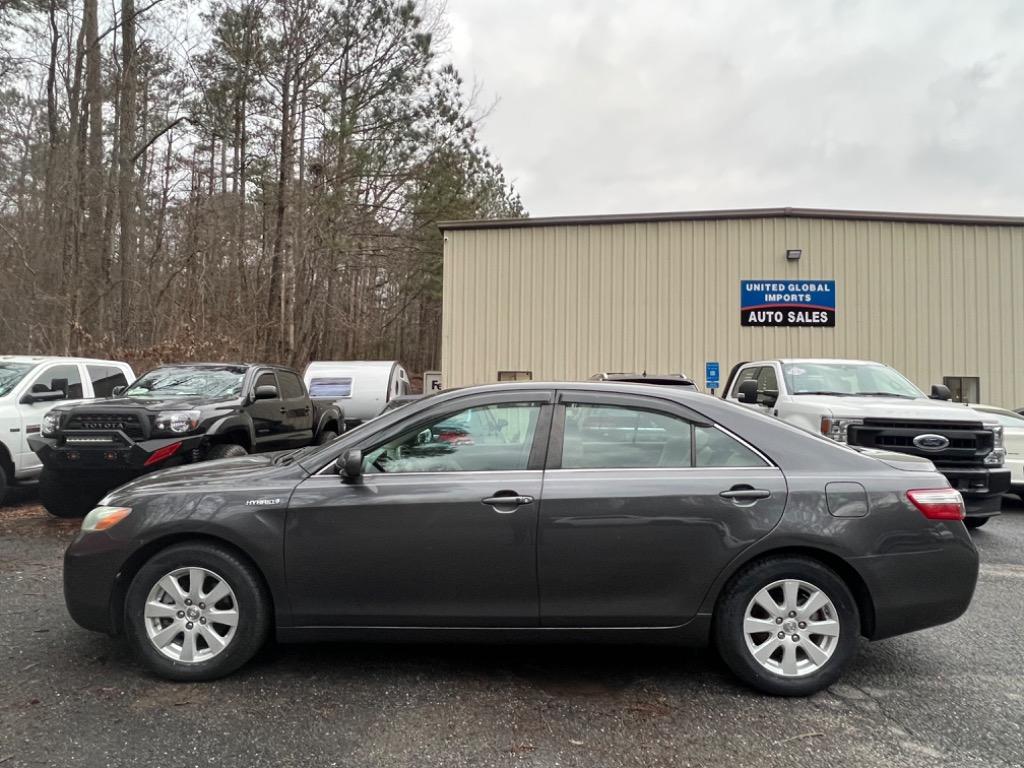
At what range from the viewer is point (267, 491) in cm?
329

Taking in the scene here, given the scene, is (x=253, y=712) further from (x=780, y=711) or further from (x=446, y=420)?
(x=780, y=711)

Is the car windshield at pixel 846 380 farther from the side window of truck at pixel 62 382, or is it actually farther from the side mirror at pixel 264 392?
the side window of truck at pixel 62 382

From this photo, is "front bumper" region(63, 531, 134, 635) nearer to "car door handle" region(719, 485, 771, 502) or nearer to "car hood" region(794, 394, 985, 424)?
"car door handle" region(719, 485, 771, 502)

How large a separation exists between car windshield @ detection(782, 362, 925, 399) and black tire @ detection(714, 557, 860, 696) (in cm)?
510

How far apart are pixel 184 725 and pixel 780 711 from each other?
2.70m

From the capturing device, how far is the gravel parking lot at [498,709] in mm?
2676

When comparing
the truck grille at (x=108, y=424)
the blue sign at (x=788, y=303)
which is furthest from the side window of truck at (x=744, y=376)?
the truck grille at (x=108, y=424)

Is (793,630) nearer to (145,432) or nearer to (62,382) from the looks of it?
(145,432)

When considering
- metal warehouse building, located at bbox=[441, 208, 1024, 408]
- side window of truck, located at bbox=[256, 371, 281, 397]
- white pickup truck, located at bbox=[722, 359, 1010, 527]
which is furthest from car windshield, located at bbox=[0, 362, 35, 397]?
metal warehouse building, located at bbox=[441, 208, 1024, 408]

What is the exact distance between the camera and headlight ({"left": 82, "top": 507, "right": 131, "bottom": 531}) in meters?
3.30

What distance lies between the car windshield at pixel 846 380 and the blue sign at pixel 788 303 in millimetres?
6820

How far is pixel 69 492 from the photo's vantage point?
6.35 metres

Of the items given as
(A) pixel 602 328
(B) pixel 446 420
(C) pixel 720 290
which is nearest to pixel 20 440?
(B) pixel 446 420

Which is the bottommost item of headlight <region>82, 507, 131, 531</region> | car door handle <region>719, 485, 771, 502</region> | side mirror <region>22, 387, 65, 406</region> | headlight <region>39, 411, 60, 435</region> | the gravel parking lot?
the gravel parking lot
